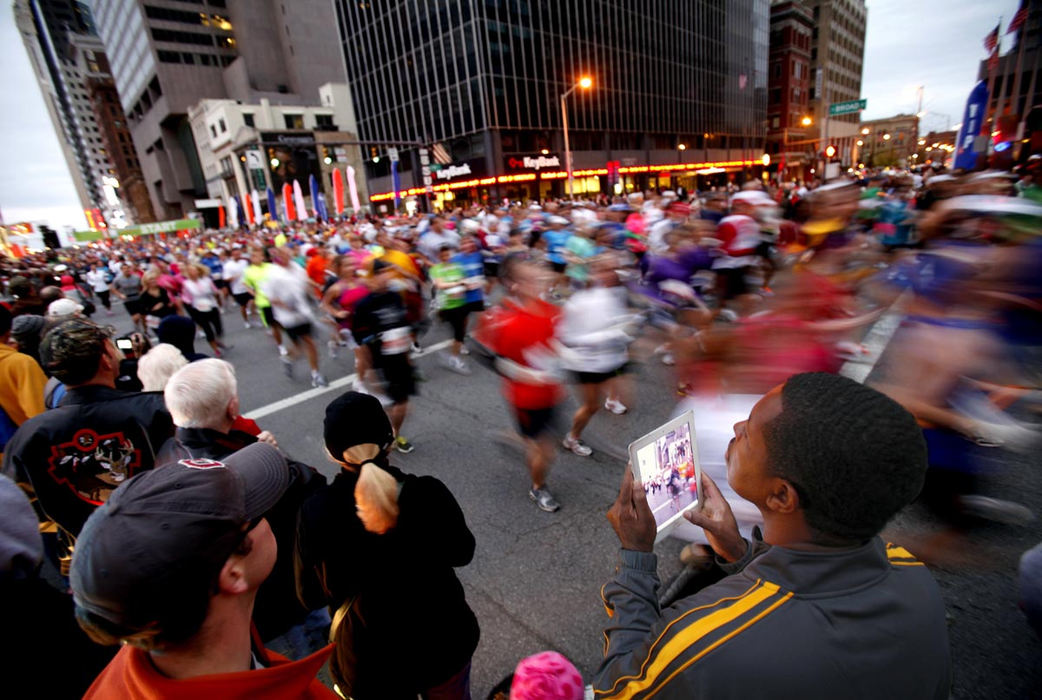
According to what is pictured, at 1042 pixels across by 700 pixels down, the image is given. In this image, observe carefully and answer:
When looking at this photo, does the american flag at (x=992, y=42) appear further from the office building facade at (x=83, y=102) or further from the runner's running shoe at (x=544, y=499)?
the office building facade at (x=83, y=102)

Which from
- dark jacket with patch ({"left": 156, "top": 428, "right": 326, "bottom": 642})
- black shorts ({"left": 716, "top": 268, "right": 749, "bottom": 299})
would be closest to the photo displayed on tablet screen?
dark jacket with patch ({"left": 156, "top": 428, "right": 326, "bottom": 642})

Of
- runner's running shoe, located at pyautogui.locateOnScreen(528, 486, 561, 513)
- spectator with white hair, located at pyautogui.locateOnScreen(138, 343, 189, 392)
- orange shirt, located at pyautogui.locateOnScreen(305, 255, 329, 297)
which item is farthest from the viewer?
orange shirt, located at pyautogui.locateOnScreen(305, 255, 329, 297)

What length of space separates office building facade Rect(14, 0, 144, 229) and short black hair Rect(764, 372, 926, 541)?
139571mm

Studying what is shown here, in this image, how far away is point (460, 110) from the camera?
43.3 meters

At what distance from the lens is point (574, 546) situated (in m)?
3.35

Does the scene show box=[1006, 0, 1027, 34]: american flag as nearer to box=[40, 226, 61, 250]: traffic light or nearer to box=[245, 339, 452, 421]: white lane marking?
box=[245, 339, 452, 421]: white lane marking

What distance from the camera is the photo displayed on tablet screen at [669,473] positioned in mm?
1657

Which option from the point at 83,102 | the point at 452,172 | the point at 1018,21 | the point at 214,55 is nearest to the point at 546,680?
the point at 1018,21

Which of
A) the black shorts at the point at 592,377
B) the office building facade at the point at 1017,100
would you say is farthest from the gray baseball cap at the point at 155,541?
the office building facade at the point at 1017,100

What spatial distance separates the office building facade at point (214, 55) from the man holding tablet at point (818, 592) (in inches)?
3498

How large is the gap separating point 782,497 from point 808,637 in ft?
1.04

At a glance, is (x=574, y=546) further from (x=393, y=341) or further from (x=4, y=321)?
(x=4, y=321)

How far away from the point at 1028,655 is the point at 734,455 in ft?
7.99

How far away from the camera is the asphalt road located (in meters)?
2.44
